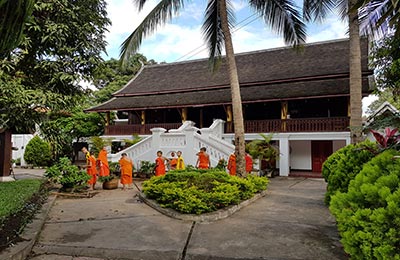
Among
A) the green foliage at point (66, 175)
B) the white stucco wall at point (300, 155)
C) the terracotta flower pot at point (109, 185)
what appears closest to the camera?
the green foliage at point (66, 175)

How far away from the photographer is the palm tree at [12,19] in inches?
111

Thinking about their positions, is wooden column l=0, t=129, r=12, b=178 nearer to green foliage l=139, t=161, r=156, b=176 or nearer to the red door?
green foliage l=139, t=161, r=156, b=176

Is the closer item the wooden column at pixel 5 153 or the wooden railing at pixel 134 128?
the wooden column at pixel 5 153

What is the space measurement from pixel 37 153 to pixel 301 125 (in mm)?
17393

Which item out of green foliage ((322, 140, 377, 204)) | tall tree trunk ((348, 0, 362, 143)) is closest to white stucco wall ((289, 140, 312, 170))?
tall tree trunk ((348, 0, 362, 143))

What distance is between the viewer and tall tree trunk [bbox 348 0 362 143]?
8539 mm

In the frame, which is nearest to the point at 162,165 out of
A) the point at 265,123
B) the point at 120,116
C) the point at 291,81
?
the point at 265,123

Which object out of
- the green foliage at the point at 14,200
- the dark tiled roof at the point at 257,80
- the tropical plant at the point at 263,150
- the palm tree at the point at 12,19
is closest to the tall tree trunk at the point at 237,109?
the tropical plant at the point at 263,150

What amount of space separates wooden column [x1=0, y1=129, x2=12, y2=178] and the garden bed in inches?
177

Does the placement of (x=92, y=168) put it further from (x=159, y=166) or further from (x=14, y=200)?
(x=14, y=200)

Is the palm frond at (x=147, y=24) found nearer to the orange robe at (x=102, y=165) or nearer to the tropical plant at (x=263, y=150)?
the orange robe at (x=102, y=165)

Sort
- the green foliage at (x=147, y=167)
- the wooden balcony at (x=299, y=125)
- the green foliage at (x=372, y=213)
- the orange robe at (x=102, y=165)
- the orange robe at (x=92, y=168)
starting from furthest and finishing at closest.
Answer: the wooden balcony at (x=299, y=125), the green foliage at (x=147, y=167), the orange robe at (x=102, y=165), the orange robe at (x=92, y=168), the green foliage at (x=372, y=213)

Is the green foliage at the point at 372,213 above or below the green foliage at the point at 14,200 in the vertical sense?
above

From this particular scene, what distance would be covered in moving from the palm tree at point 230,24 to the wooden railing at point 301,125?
5173mm
